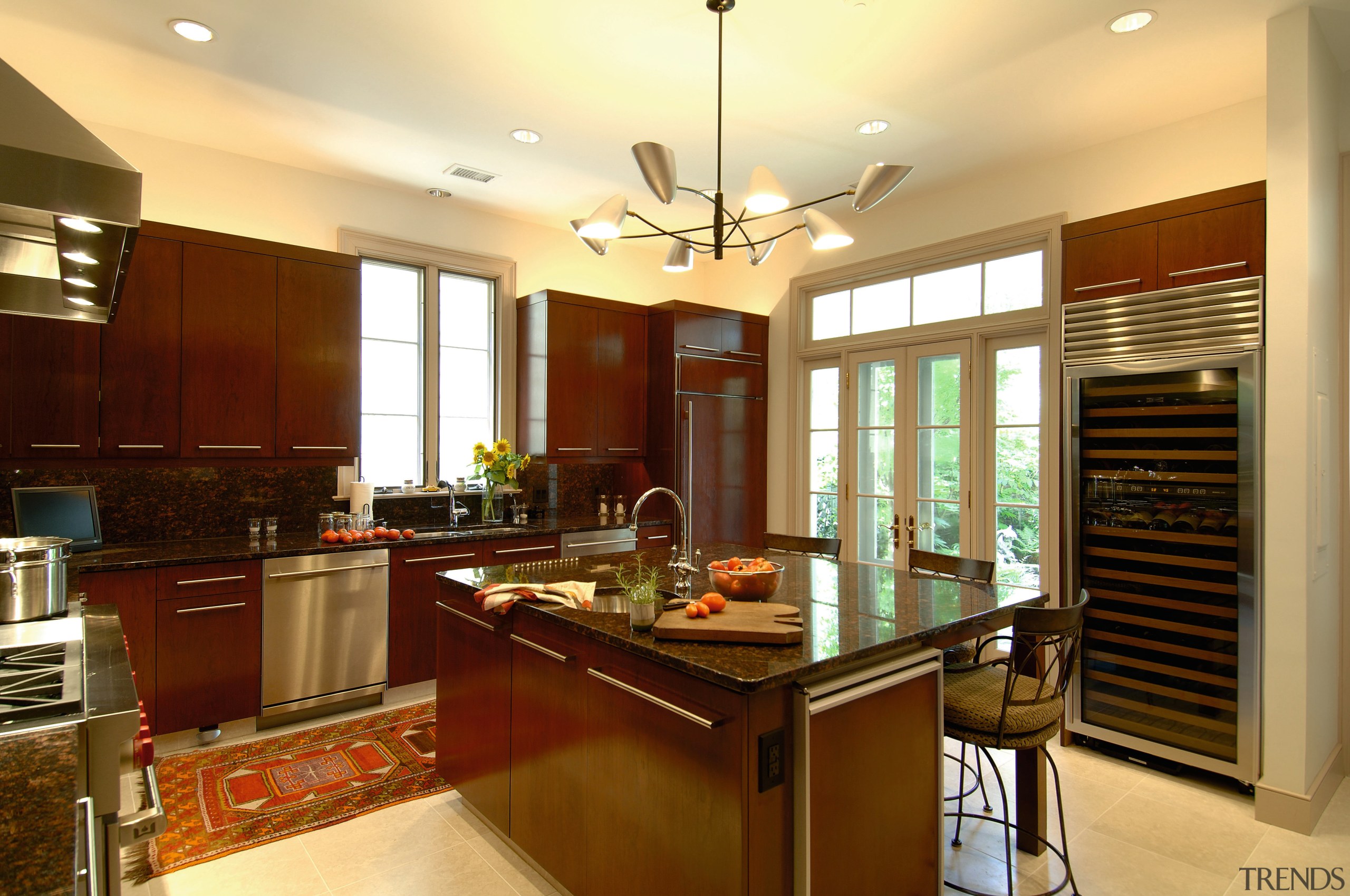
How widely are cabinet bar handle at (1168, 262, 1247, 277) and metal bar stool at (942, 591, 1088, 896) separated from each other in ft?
5.57

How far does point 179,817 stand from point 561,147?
347cm

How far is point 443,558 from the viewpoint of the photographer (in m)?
4.13

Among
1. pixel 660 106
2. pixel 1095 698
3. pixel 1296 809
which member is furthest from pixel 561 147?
pixel 1296 809

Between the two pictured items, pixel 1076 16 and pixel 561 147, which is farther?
pixel 561 147

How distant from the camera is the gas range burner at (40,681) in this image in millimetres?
1326

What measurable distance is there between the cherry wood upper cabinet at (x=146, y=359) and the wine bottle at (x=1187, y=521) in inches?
183

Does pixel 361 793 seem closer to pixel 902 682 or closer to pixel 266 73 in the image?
pixel 902 682

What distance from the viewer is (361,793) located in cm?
302

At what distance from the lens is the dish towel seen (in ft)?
7.69

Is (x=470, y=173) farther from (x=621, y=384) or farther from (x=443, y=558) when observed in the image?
(x=443, y=558)

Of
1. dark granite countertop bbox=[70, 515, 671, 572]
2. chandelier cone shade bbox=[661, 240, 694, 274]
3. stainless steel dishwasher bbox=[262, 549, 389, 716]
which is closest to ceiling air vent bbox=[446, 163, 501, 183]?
chandelier cone shade bbox=[661, 240, 694, 274]

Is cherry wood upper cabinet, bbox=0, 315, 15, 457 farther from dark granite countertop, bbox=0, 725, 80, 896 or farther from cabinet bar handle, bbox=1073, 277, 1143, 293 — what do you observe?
cabinet bar handle, bbox=1073, 277, 1143, 293

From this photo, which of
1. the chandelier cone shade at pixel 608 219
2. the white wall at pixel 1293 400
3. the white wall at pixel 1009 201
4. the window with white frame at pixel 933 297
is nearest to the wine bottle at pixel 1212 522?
the white wall at pixel 1293 400

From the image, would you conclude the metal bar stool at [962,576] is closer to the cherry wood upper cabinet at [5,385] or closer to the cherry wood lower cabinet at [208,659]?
the cherry wood lower cabinet at [208,659]
